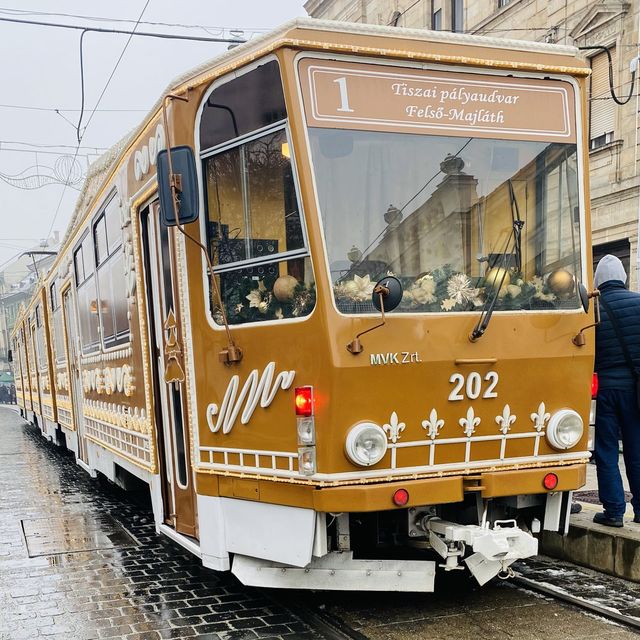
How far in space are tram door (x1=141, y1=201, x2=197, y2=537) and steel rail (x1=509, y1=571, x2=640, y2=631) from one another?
231 cm

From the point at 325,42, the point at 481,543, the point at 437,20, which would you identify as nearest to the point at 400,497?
the point at 481,543

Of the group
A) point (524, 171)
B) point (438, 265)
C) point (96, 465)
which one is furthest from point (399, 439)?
point (96, 465)

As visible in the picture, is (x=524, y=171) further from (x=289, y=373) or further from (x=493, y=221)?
(x=289, y=373)

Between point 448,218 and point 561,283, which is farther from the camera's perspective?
point 561,283

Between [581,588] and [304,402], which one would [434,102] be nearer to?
[304,402]

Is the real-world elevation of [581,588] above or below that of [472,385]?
below

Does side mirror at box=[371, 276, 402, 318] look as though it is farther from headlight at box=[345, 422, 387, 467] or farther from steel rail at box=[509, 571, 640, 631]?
steel rail at box=[509, 571, 640, 631]

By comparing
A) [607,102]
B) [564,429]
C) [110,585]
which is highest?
[607,102]

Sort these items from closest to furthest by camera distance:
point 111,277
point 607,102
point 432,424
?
point 432,424
point 111,277
point 607,102

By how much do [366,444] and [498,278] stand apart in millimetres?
1296

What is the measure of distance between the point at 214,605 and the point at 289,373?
193cm

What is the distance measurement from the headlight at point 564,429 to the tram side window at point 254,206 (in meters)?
1.68

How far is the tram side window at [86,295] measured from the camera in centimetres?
824

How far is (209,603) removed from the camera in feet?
17.0
